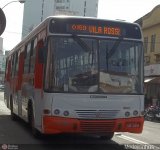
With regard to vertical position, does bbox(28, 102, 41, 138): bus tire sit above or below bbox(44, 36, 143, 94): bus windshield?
below

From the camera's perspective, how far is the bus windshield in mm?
12594

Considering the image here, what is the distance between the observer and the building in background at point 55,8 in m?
111

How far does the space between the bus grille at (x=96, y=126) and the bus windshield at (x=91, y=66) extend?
796 millimetres

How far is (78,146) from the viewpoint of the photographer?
13578mm

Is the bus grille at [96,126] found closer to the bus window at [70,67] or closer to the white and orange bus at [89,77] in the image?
the white and orange bus at [89,77]

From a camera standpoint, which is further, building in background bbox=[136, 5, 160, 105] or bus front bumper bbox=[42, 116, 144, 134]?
building in background bbox=[136, 5, 160, 105]

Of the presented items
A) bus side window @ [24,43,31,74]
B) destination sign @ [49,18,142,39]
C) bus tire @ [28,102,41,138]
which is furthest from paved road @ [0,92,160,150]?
destination sign @ [49,18,142,39]

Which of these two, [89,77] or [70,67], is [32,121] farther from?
[89,77]

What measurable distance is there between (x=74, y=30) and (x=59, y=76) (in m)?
1.28

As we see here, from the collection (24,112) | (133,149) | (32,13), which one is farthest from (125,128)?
(32,13)

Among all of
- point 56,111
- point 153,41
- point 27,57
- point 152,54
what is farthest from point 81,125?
point 153,41

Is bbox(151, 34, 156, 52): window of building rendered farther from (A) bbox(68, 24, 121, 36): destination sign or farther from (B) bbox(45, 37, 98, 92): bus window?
(B) bbox(45, 37, 98, 92): bus window

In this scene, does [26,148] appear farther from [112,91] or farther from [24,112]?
[24,112]

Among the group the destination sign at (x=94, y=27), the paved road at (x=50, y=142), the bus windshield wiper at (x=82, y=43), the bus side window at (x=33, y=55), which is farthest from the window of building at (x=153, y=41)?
the bus windshield wiper at (x=82, y=43)
